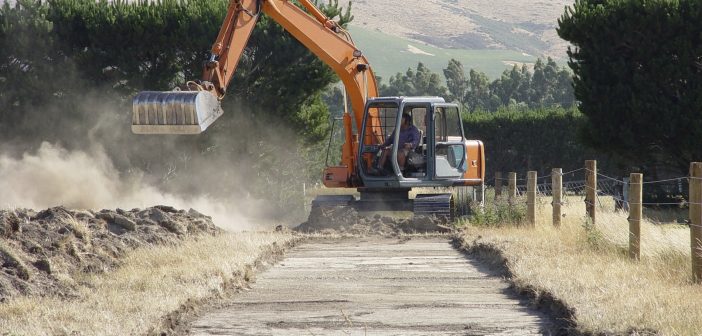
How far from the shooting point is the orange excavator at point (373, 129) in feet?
88.6

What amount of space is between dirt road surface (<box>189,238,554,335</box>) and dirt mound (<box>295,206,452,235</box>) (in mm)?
6463

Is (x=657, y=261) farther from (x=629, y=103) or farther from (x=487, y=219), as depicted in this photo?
(x=629, y=103)

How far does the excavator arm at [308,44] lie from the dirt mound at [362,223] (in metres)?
1.28

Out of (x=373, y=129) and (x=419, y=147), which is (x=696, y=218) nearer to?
(x=419, y=147)

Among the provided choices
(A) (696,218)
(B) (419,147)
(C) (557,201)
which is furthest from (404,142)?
(A) (696,218)

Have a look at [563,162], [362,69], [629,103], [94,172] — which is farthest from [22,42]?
[563,162]

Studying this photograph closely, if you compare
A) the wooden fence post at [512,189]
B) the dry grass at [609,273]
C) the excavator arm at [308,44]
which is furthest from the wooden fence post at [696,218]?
the wooden fence post at [512,189]

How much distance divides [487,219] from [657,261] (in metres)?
10.6

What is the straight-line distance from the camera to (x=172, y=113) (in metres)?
24.0

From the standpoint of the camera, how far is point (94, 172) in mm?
37781

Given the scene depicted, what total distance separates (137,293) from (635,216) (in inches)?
295

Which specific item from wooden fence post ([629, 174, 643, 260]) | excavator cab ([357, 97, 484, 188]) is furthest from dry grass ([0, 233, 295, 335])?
excavator cab ([357, 97, 484, 188])

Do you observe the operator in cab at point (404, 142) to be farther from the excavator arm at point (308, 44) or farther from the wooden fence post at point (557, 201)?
the wooden fence post at point (557, 201)

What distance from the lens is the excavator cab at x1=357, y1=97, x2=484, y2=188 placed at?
2697cm
